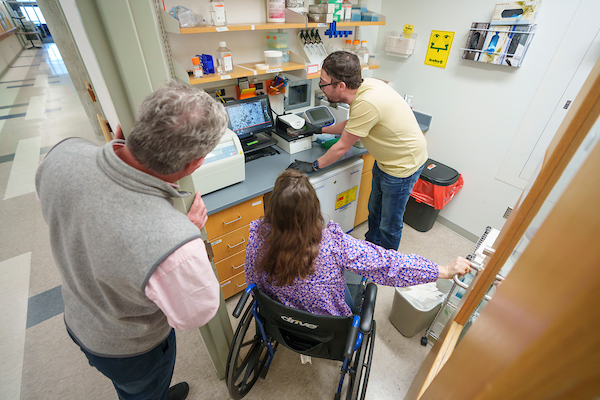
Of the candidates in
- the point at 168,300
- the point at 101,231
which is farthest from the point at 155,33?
the point at 168,300

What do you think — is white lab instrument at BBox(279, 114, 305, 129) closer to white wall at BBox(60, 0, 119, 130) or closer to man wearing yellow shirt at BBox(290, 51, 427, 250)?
man wearing yellow shirt at BBox(290, 51, 427, 250)

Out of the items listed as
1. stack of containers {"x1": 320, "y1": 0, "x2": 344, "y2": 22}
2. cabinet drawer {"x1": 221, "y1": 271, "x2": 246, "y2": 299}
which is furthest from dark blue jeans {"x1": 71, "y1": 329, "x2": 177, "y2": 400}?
stack of containers {"x1": 320, "y1": 0, "x2": 344, "y2": 22}

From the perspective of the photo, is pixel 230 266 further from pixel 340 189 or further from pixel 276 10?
pixel 276 10

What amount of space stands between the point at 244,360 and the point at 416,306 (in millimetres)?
1049

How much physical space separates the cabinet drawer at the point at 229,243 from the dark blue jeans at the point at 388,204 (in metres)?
1.04

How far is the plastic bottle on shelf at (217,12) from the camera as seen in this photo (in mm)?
1623

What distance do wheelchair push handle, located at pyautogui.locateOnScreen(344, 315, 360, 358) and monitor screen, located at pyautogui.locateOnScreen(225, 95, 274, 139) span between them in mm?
1422

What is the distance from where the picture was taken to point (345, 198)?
2301 millimetres

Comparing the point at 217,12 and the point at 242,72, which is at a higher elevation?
the point at 217,12

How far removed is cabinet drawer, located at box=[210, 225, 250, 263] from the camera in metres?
1.72

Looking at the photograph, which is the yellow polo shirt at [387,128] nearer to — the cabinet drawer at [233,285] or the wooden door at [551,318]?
the cabinet drawer at [233,285]

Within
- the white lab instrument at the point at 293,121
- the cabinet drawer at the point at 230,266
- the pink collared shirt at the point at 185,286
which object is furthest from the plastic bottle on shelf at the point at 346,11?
the pink collared shirt at the point at 185,286

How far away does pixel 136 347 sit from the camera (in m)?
0.90

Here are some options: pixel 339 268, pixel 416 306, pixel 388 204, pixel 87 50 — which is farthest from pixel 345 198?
pixel 87 50
